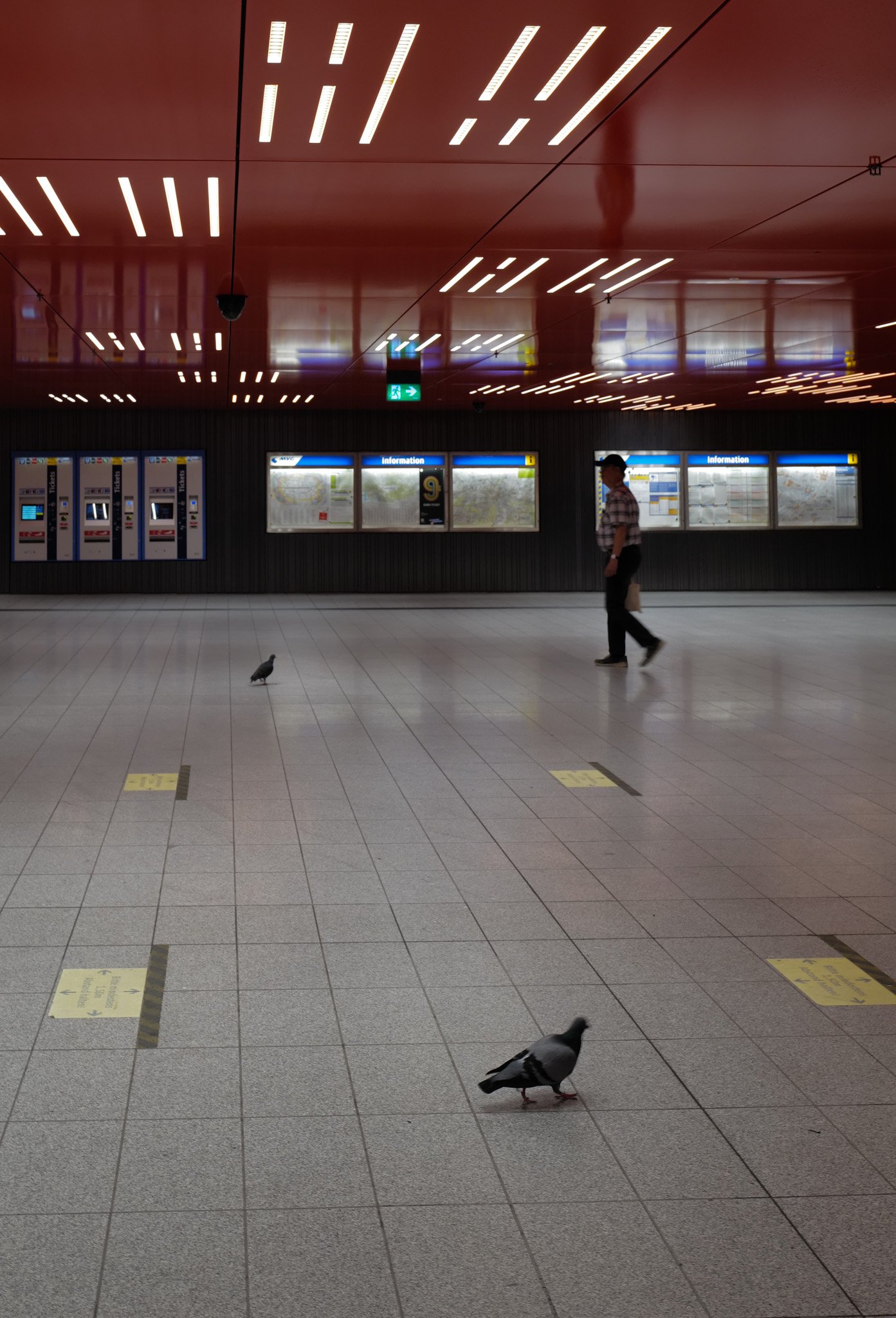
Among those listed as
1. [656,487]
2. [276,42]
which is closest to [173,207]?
[276,42]

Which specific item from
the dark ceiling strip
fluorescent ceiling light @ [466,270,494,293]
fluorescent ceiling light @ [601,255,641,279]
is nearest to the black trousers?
fluorescent ceiling light @ [601,255,641,279]

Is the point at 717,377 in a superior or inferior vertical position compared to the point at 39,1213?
superior

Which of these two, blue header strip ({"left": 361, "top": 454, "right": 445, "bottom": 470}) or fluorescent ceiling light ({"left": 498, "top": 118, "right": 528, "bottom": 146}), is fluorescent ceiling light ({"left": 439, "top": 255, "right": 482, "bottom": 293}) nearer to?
fluorescent ceiling light ({"left": 498, "top": 118, "right": 528, "bottom": 146})

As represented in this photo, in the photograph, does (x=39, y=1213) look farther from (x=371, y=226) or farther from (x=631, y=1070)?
(x=371, y=226)

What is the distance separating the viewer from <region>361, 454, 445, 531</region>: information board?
21828mm

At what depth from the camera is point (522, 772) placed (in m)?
7.02

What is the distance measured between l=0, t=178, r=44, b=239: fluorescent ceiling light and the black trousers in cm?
537

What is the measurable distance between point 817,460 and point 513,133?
17.3m

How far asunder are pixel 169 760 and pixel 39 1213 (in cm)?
485

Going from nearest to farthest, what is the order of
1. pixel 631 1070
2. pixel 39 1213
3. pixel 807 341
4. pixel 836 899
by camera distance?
pixel 39 1213, pixel 631 1070, pixel 836 899, pixel 807 341

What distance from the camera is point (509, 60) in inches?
213

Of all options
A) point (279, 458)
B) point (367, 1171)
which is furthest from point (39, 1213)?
point (279, 458)

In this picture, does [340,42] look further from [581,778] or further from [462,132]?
[581,778]

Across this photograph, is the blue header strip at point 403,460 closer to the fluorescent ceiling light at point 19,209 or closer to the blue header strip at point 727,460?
the blue header strip at point 727,460
